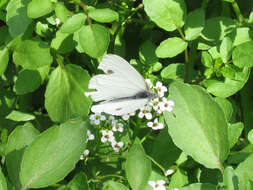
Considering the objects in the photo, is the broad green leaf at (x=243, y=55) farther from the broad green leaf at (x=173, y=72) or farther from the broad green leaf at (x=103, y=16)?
the broad green leaf at (x=103, y=16)

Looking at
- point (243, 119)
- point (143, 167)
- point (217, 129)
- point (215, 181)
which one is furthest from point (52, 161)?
point (243, 119)

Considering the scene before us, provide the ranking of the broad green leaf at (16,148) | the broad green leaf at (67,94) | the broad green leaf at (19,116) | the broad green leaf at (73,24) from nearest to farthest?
the broad green leaf at (16,148)
the broad green leaf at (73,24)
the broad green leaf at (67,94)
the broad green leaf at (19,116)

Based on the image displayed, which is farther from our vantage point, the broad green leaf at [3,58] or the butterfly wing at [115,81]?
the broad green leaf at [3,58]

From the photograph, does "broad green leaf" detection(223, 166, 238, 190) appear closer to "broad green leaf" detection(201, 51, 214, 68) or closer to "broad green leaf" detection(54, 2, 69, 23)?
"broad green leaf" detection(201, 51, 214, 68)

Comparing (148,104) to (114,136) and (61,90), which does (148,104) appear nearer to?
(114,136)

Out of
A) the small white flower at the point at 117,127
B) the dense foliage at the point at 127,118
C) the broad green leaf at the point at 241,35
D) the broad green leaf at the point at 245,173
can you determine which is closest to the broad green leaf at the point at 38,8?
the dense foliage at the point at 127,118

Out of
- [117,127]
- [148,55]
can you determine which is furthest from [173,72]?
[117,127]

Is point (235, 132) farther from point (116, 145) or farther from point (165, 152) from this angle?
point (116, 145)
